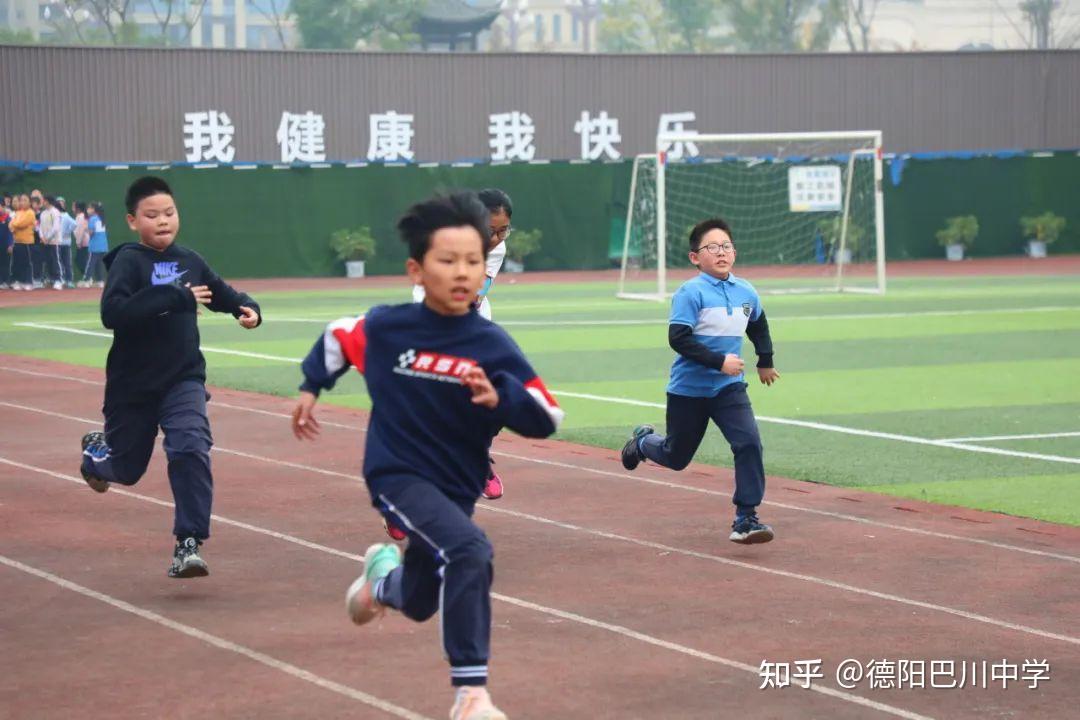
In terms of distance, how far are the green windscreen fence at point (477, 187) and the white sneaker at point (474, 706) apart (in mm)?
36179

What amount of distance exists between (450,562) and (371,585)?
2.45ft

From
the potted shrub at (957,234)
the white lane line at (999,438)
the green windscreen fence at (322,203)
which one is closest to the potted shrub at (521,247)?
the green windscreen fence at (322,203)

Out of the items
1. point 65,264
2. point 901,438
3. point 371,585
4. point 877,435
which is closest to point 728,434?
point 371,585

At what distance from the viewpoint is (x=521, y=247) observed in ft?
148

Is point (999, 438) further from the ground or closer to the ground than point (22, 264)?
closer to the ground

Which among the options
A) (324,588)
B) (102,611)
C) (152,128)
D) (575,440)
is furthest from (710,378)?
(152,128)

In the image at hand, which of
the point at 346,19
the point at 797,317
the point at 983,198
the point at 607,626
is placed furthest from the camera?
the point at 346,19

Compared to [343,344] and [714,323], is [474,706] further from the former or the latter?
[714,323]

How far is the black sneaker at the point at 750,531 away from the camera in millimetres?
9461

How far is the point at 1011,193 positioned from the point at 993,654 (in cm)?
4394

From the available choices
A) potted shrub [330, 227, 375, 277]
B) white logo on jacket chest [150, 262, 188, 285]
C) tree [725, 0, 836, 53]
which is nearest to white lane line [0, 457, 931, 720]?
white logo on jacket chest [150, 262, 188, 285]

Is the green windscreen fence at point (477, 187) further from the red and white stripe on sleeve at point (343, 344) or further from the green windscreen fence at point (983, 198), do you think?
the red and white stripe on sleeve at point (343, 344)

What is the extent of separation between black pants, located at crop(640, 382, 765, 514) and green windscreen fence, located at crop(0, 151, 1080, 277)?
31.7 metres

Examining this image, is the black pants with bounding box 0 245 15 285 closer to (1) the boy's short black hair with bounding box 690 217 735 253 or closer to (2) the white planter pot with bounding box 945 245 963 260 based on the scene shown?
(2) the white planter pot with bounding box 945 245 963 260
